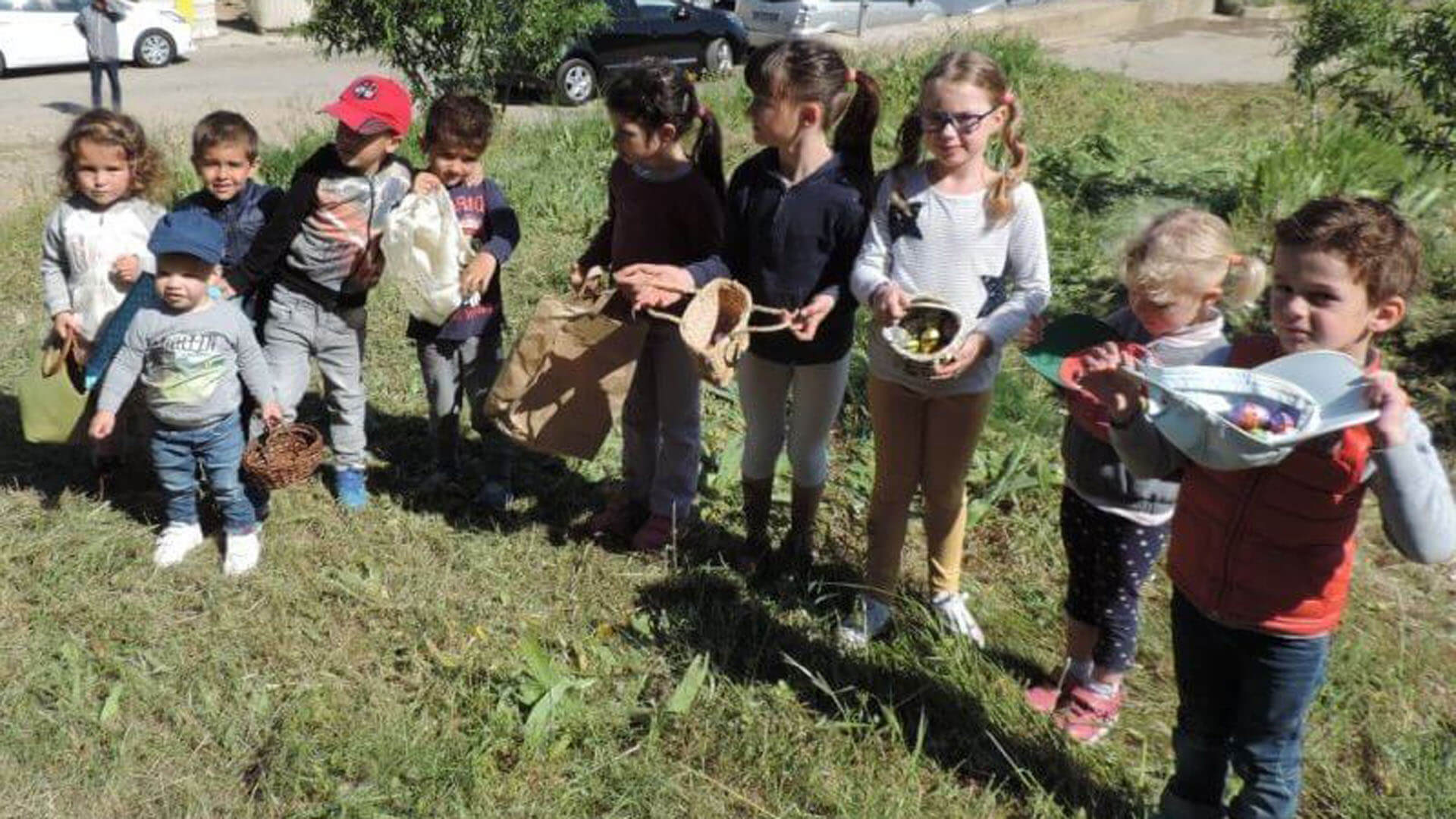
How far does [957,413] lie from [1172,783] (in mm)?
1025

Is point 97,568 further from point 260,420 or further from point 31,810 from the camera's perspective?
point 31,810

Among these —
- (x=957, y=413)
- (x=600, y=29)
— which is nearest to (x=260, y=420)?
(x=957, y=413)

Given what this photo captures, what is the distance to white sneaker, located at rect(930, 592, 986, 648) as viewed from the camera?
3.34 m

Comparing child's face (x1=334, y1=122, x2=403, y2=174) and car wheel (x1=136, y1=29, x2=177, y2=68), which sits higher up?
car wheel (x1=136, y1=29, x2=177, y2=68)

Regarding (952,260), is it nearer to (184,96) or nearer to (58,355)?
(58,355)

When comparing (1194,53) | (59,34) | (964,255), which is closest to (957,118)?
(964,255)

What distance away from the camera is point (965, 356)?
9.17 feet

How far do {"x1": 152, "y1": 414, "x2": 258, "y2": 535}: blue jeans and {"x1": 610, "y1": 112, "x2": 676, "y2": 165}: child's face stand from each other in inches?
60.2

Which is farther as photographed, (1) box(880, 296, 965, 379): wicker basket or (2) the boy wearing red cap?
(2) the boy wearing red cap

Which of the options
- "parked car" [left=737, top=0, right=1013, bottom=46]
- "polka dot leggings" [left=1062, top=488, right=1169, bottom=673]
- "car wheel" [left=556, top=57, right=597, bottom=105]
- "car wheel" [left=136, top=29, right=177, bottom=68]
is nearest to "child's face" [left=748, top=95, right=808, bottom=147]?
"polka dot leggings" [left=1062, top=488, right=1169, bottom=673]

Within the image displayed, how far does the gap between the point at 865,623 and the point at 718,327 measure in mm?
950

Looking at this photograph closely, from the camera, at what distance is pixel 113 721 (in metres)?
3.03

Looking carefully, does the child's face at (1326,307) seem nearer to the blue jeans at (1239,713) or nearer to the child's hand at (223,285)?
the blue jeans at (1239,713)

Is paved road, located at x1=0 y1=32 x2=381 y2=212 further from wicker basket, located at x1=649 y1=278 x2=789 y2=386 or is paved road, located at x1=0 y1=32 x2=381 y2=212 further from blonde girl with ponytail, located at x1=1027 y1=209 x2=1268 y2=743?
blonde girl with ponytail, located at x1=1027 y1=209 x2=1268 y2=743
